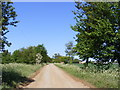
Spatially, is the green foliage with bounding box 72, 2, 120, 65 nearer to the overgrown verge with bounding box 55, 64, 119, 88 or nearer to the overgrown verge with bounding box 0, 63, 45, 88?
the overgrown verge with bounding box 55, 64, 119, 88

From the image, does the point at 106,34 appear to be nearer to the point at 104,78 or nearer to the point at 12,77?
the point at 104,78

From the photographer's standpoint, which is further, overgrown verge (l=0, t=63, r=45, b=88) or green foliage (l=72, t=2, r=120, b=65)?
green foliage (l=72, t=2, r=120, b=65)

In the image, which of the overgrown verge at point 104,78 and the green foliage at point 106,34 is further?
the green foliage at point 106,34

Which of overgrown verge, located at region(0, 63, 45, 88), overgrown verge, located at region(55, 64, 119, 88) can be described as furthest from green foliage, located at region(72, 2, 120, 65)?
overgrown verge, located at region(0, 63, 45, 88)

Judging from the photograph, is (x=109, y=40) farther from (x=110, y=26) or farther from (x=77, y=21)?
(x=77, y=21)

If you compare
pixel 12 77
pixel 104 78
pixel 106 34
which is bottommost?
pixel 104 78

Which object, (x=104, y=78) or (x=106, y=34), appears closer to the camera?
(x=104, y=78)

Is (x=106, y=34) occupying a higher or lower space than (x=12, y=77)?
higher

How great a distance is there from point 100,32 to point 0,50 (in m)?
9.90

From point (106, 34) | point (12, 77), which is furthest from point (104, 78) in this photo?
point (12, 77)

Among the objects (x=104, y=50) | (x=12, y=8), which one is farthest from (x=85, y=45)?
(x=12, y=8)

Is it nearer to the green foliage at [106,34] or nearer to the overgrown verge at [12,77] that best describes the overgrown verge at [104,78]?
the green foliage at [106,34]

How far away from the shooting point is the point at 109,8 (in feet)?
63.5

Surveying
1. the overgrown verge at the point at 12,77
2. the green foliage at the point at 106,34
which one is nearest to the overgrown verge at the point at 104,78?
the green foliage at the point at 106,34
